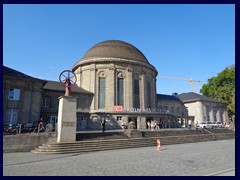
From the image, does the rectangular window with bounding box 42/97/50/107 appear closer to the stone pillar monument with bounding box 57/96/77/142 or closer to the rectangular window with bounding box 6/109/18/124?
the rectangular window with bounding box 6/109/18/124

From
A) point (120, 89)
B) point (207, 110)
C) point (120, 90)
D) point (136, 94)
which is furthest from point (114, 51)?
point (207, 110)

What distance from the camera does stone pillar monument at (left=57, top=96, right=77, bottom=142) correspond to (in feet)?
50.3

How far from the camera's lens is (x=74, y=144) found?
14.7 m

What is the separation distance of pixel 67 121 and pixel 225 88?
49999 mm

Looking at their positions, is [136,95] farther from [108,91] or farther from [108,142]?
[108,142]

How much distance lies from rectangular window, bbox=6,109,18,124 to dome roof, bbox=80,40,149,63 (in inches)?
653

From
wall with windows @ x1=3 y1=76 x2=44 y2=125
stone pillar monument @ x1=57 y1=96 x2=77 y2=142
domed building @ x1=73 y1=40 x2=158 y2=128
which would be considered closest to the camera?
stone pillar monument @ x1=57 y1=96 x2=77 y2=142

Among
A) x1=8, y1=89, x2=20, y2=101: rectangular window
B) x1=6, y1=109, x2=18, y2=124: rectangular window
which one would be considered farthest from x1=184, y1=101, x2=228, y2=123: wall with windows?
x1=6, y1=109, x2=18, y2=124: rectangular window

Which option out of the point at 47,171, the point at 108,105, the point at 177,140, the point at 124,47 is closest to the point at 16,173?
the point at 47,171

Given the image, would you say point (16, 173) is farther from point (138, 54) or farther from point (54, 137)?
point (138, 54)

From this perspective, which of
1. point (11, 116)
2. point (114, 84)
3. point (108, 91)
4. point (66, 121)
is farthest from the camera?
point (114, 84)

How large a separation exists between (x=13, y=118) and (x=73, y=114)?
1277 centimetres

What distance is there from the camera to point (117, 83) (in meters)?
34.1

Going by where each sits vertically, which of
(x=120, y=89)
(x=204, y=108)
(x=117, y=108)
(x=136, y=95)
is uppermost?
(x=120, y=89)
